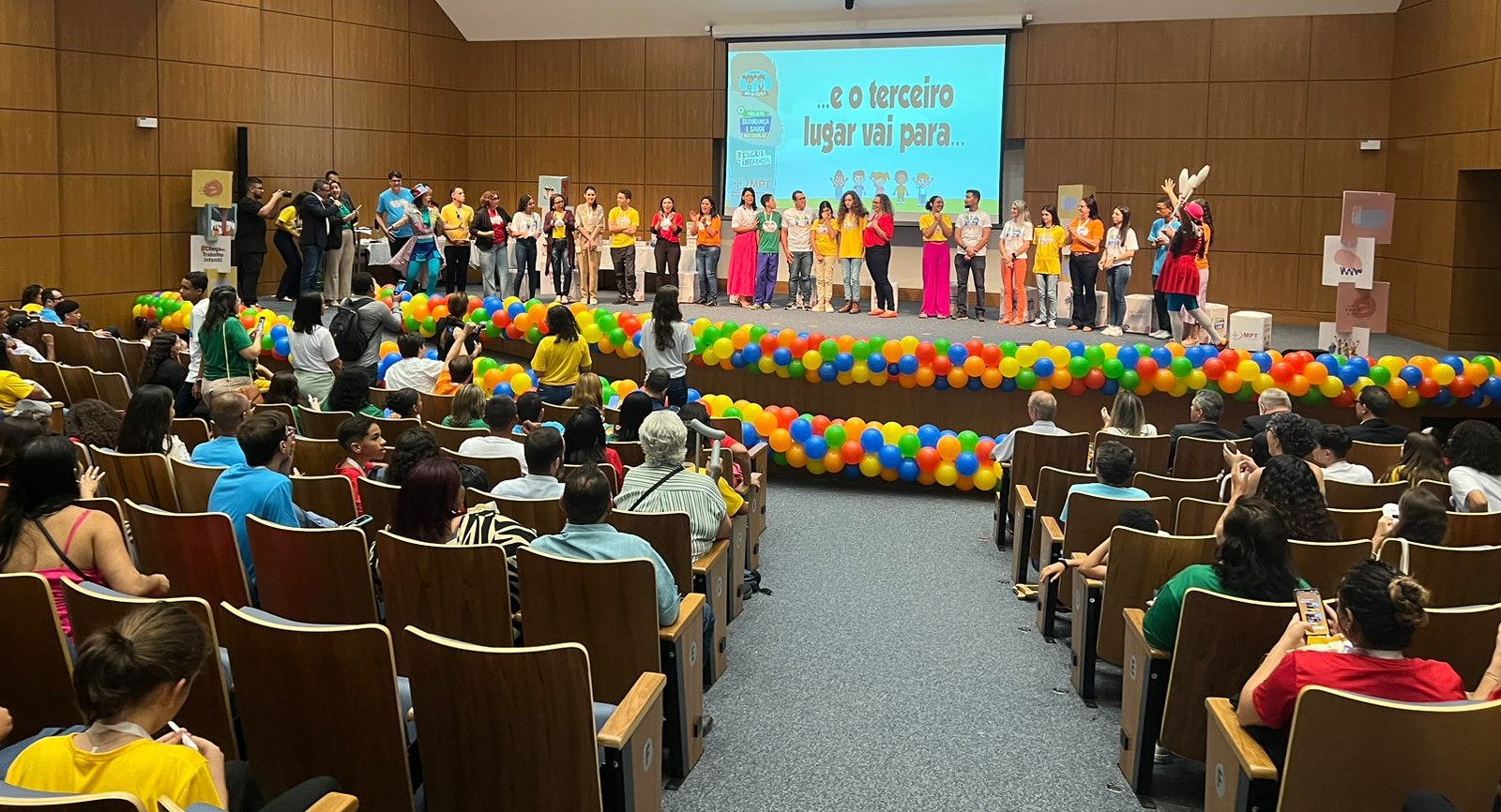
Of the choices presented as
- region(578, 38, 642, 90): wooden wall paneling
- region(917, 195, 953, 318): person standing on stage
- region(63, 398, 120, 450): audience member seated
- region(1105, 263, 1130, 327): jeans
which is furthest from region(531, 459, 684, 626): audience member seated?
region(578, 38, 642, 90): wooden wall paneling

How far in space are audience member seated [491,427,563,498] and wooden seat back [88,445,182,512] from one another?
4.20 feet

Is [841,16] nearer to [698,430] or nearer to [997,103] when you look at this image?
[997,103]

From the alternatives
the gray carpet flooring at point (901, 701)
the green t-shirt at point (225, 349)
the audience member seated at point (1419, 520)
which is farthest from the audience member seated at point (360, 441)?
the audience member seated at point (1419, 520)

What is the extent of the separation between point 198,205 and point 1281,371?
34.5ft

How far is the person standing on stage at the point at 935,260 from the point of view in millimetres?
12109

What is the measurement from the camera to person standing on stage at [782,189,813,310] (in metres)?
13.0

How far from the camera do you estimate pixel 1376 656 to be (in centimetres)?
279

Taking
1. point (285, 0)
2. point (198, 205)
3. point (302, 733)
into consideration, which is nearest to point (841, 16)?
point (285, 0)

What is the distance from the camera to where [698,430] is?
5832 millimetres

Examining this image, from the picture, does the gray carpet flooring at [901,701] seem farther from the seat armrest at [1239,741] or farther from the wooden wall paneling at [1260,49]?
the wooden wall paneling at [1260,49]

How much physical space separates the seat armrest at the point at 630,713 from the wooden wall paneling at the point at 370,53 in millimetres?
13328

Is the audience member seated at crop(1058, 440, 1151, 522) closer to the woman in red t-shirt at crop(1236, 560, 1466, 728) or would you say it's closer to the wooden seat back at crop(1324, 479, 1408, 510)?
the wooden seat back at crop(1324, 479, 1408, 510)

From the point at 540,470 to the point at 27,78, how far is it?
9.95 m

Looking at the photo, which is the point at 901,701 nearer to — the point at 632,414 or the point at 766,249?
the point at 632,414
